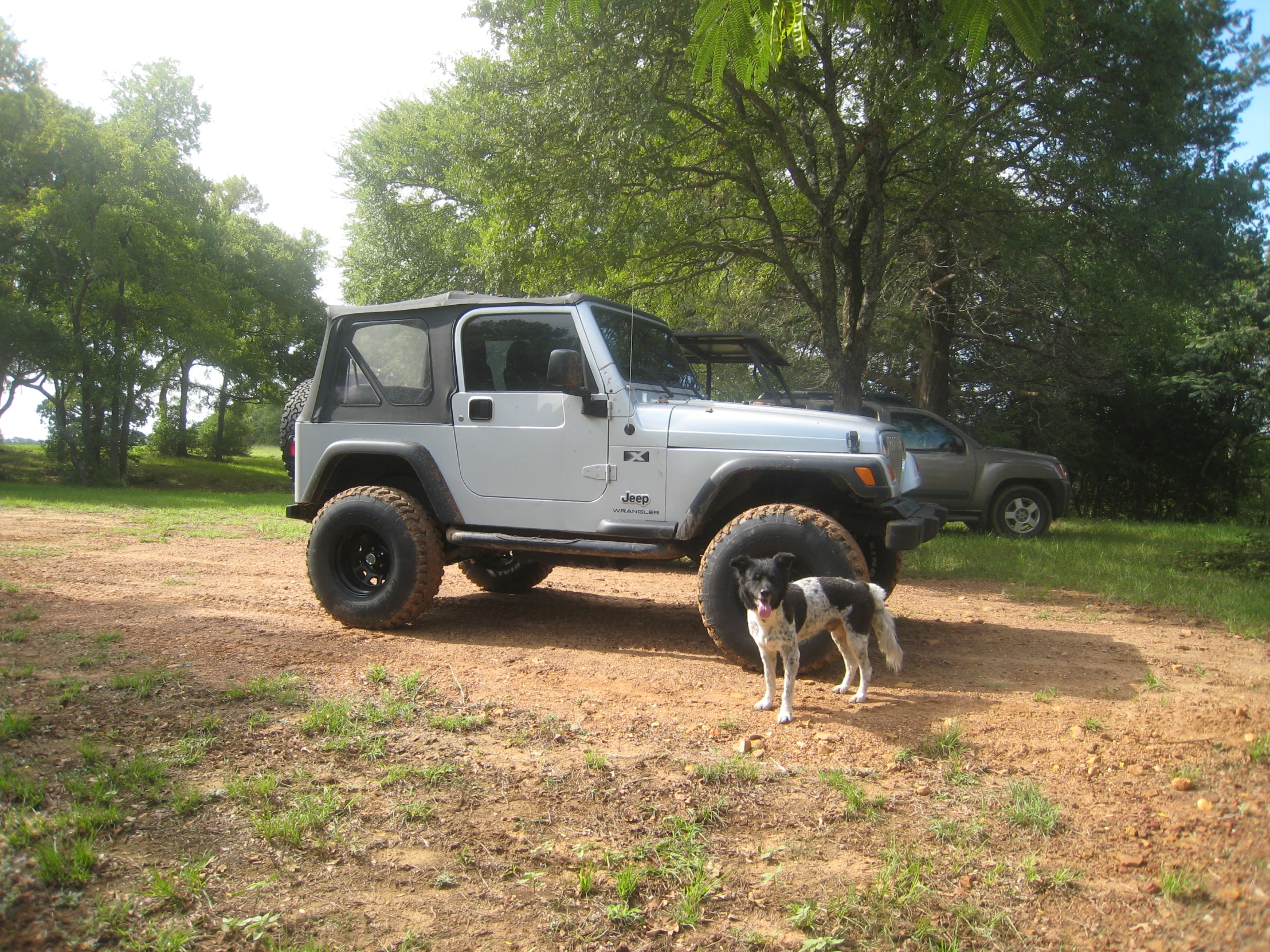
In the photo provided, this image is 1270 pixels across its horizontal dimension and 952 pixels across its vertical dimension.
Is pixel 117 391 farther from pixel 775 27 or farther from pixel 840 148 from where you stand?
pixel 775 27

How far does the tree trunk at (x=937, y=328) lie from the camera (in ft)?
46.8

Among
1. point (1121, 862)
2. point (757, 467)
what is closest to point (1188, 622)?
point (757, 467)

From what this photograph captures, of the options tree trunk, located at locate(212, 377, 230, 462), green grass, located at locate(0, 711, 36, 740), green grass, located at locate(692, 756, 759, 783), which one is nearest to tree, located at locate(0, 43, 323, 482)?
tree trunk, located at locate(212, 377, 230, 462)

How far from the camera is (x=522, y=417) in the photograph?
583cm

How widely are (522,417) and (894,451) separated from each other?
2408 millimetres

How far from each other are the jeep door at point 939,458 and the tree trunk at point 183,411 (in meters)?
27.5

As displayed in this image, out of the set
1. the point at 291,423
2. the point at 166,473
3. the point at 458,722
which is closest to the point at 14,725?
the point at 458,722

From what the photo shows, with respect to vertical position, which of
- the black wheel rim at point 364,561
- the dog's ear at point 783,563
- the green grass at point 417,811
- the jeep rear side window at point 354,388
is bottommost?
the green grass at point 417,811

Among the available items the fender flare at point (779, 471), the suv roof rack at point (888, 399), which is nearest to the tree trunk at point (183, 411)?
the suv roof rack at point (888, 399)

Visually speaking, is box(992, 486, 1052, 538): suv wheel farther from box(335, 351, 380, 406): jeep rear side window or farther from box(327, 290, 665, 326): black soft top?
box(335, 351, 380, 406): jeep rear side window

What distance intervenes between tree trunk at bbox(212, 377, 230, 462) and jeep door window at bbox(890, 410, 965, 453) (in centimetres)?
2798

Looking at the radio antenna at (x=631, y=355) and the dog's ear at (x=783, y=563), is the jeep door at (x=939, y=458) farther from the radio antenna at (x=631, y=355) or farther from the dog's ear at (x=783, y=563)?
the dog's ear at (x=783, y=563)

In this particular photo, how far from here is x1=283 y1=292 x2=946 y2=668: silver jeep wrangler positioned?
202 inches

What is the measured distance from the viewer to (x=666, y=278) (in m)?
12.8
